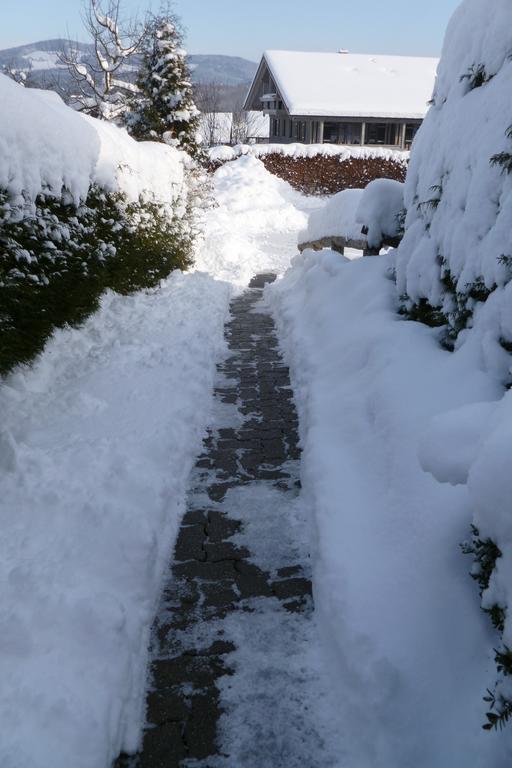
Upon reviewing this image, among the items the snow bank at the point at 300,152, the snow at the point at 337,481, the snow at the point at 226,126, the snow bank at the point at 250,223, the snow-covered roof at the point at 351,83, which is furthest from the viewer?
the snow at the point at 226,126

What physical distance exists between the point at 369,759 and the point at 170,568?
5.03ft

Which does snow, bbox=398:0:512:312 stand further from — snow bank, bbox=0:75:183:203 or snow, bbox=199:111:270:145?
snow, bbox=199:111:270:145

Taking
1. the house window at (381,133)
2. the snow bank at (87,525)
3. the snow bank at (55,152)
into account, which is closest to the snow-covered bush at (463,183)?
the snow bank at (87,525)

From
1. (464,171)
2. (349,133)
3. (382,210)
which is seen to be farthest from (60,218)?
(349,133)

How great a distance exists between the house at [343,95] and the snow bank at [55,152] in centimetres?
2761

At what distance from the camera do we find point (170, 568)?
3.44 meters

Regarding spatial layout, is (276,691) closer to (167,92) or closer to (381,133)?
(167,92)

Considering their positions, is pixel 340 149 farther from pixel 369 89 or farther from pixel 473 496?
pixel 473 496

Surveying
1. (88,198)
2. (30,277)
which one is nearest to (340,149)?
(88,198)

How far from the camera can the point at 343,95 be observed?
3469cm

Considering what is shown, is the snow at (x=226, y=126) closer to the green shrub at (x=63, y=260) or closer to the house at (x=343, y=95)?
the house at (x=343, y=95)

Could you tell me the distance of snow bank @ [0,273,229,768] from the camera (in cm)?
236

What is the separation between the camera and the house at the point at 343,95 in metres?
33.6

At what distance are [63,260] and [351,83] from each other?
36.3 m
